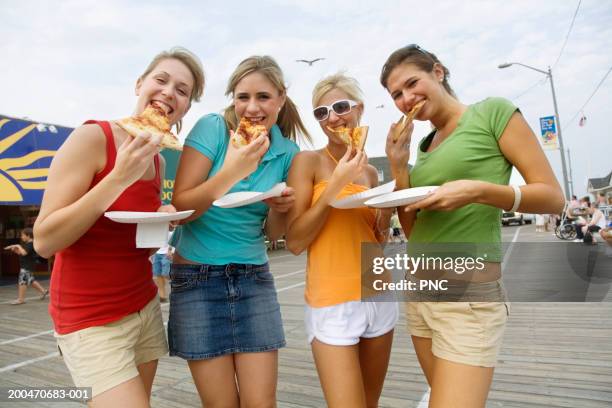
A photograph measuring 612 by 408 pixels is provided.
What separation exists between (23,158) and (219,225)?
41.2ft

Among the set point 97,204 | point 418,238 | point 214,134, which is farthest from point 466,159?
point 97,204

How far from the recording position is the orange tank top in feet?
6.81

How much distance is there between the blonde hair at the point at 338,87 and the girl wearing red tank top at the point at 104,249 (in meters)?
0.79

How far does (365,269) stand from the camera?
6.95 ft

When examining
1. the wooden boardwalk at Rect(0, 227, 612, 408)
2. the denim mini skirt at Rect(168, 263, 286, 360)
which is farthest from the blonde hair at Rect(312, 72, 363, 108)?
the wooden boardwalk at Rect(0, 227, 612, 408)

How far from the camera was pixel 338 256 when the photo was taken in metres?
2.12

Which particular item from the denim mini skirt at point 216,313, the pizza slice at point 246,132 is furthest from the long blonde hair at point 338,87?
the denim mini skirt at point 216,313

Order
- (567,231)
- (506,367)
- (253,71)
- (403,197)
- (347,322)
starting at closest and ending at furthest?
(403,197)
(347,322)
(253,71)
(506,367)
(567,231)

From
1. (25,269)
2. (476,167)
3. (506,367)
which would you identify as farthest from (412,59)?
(25,269)

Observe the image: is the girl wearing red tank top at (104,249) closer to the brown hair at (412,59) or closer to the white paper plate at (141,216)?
the white paper plate at (141,216)

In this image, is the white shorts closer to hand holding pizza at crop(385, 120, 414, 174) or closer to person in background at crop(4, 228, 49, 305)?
hand holding pizza at crop(385, 120, 414, 174)

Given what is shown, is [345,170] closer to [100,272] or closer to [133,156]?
[133,156]

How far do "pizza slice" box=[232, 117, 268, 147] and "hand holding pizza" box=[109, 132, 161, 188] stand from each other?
1.64 feet

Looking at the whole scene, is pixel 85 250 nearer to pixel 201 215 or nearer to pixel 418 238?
pixel 201 215
